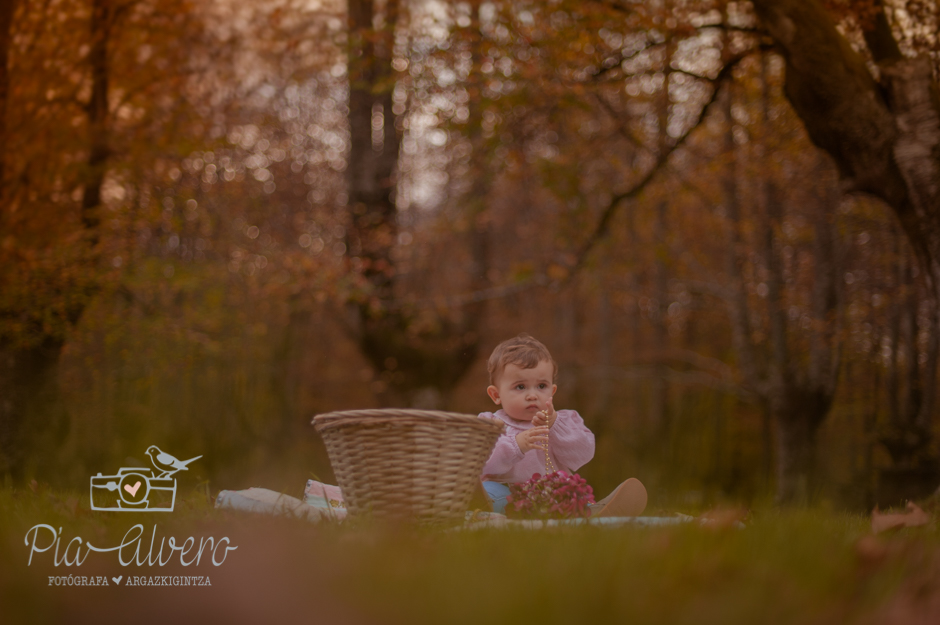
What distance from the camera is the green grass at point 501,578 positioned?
5.14 feet

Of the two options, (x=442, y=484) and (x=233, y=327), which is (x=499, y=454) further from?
(x=233, y=327)

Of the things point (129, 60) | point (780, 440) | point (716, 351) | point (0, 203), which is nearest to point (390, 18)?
point (129, 60)

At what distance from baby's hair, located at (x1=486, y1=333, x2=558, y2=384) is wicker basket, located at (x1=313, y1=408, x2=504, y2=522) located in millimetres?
646

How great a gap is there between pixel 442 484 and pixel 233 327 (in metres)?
6.86

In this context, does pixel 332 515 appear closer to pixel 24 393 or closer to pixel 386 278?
pixel 24 393

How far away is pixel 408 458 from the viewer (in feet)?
8.68

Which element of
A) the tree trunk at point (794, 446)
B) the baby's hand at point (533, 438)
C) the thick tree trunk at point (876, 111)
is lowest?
the tree trunk at point (794, 446)

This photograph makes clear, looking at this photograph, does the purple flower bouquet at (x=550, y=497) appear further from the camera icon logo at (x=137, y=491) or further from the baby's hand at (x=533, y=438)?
the camera icon logo at (x=137, y=491)

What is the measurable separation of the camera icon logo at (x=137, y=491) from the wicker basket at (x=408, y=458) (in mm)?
689

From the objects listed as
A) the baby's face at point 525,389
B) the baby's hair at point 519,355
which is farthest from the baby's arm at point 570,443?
the baby's hair at point 519,355

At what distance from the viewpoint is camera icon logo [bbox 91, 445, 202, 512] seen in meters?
2.95

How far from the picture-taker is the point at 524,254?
49.8ft

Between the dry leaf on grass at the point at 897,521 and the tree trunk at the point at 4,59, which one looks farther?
the tree trunk at the point at 4,59

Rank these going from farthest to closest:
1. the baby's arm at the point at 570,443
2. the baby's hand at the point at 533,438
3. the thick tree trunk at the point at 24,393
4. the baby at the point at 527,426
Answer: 1. the thick tree trunk at the point at 24,393
2. the baby's arm at the point at 570,443
3. the baby at the point at 527,426
4. the baby's hand at the point at 533,438
